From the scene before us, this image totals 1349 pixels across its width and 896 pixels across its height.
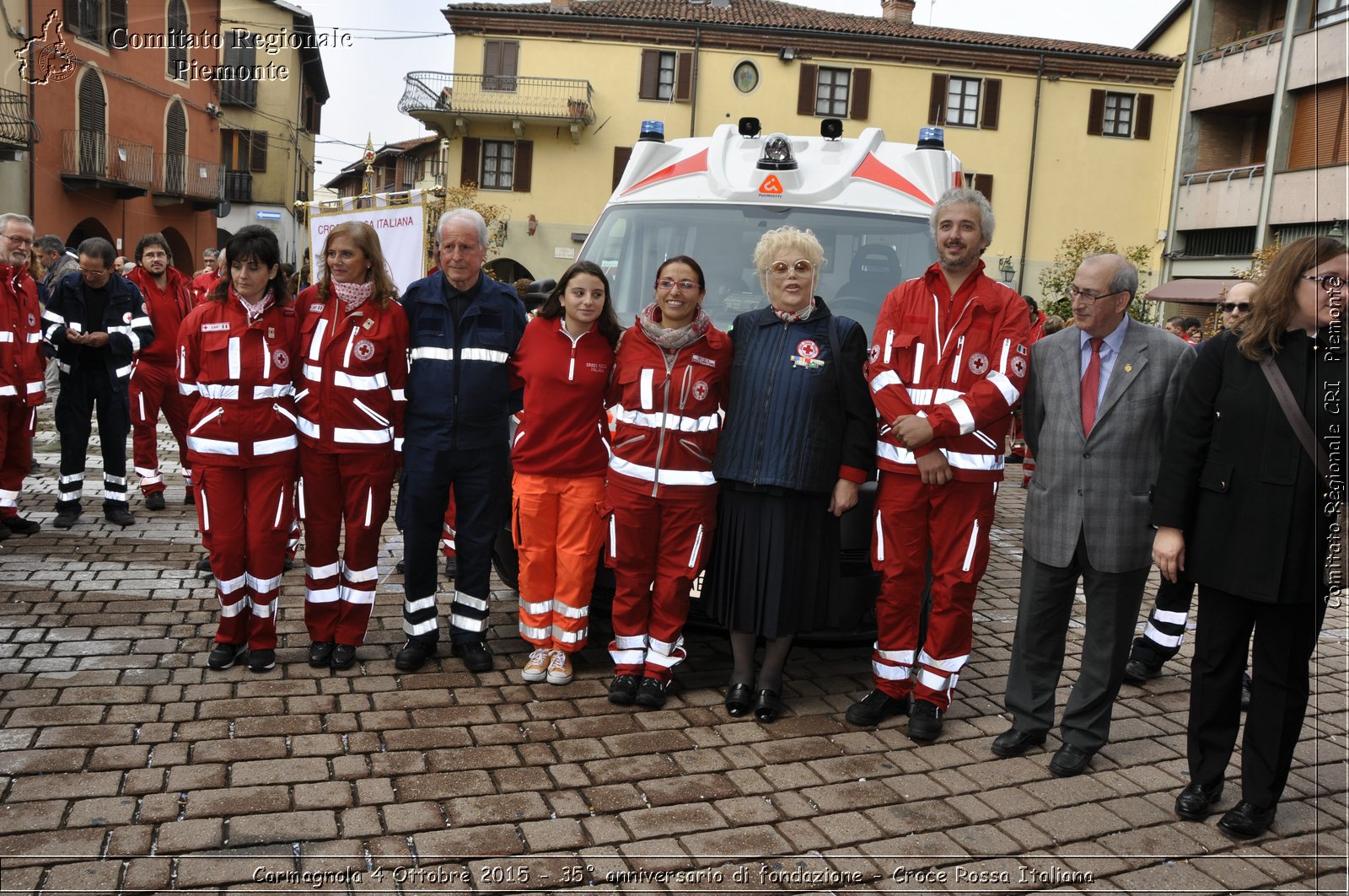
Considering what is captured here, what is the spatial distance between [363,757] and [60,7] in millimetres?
23011

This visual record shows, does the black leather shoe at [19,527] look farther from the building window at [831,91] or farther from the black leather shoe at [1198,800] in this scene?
the building window at [831,91]

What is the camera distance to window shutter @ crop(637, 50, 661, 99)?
116 feet

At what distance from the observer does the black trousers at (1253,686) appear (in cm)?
380

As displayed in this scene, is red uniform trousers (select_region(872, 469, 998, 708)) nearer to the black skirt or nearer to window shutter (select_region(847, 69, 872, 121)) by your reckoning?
the black skirt

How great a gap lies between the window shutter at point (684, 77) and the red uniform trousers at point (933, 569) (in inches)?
1303

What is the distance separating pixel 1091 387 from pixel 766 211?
7.56ft

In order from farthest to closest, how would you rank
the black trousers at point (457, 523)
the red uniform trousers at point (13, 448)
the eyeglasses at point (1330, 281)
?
the red uniform trousers at point (13, 448) → the black trousers at point (457, 523) → the eyeglasses at point (1330, 281)

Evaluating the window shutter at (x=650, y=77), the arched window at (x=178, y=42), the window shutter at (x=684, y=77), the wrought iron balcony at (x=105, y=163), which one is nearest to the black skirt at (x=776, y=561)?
the wrought iron balcony at (x=105, y=163)

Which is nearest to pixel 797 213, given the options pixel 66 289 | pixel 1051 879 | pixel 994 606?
pixel 994 606

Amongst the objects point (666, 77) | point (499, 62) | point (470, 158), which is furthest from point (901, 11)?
point (470, 158)

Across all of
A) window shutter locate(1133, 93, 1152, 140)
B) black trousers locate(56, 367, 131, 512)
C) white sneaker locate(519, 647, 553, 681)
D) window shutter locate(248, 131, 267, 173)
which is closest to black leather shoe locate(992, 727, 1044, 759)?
white sneaker locate(519, 647, 553, 681)

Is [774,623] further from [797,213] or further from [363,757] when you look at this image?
[797,213]

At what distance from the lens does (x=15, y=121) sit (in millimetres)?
20781

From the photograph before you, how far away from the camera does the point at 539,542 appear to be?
4.98 metres
